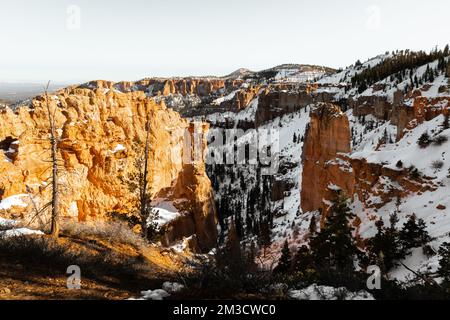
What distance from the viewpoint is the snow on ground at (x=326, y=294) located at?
7332 mm

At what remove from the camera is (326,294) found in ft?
25.1

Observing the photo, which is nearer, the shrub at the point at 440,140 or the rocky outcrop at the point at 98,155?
the shrub at the point at 440,140

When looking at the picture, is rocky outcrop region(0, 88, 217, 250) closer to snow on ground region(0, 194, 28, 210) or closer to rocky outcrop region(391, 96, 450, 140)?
snow on ground region(0, 194, 28, 210)

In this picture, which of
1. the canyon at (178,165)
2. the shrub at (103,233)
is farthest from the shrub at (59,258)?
the canyon at (178,165)

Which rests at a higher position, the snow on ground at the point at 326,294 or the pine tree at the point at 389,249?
the snow on ground at the point at 326,294

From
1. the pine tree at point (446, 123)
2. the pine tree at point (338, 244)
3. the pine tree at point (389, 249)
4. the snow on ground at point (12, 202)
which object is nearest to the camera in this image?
the pine tree at point (389, 249)

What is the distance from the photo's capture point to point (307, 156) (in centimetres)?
5238

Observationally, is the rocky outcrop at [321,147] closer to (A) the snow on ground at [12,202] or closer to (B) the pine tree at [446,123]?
(B) the pine tree at [446,123]

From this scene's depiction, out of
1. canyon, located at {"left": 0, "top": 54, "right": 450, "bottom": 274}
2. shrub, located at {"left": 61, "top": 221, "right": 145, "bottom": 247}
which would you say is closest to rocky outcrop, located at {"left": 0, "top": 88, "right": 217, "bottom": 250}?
canyon, located at {"left": 0, "top": 54, "right": 450, "bottom": 274}

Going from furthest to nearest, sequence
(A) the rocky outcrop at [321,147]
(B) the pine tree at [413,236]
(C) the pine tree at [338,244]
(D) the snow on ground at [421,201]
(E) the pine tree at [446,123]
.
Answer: (A) the rocky outcrop at [321,147]
(E) the pine tree at [446,123]
(C) the pine tree at [338,244]
(B) the pine tree at [413,236]
(D) the snow on ground at [421,201]

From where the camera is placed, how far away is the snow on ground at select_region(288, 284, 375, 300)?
7.33 meters

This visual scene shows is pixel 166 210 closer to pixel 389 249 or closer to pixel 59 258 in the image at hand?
pixel 389 249

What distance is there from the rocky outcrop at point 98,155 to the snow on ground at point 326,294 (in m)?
14.8
